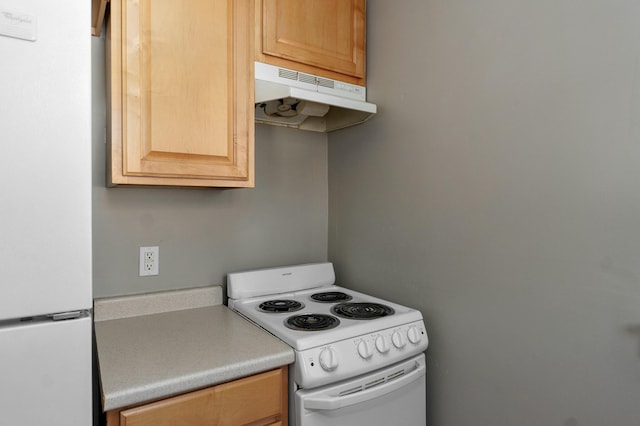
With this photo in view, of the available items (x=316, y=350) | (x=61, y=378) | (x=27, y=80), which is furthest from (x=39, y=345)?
(x=316, y=350)

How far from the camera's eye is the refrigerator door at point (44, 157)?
0.68 metres

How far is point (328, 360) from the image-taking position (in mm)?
1138

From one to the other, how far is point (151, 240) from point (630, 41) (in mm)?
1707

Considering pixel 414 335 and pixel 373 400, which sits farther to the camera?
pixel 414 335

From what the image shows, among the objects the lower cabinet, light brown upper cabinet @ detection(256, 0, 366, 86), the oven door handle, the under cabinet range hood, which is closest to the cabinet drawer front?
the lower cabinet

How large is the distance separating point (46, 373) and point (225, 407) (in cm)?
48

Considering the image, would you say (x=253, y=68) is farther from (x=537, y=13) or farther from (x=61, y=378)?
(x=61, y=378)

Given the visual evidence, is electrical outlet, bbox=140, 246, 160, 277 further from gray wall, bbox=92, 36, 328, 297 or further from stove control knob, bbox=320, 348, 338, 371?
stove control knob, bbox=320, 348, 338, 371

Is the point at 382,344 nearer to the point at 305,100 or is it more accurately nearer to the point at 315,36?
the point at 305,100

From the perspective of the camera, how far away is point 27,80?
27.3 inches

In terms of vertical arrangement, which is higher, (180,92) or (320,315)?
(180,92)

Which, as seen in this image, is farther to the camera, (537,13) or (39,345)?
(537,13)

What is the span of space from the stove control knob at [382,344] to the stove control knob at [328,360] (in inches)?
6.8

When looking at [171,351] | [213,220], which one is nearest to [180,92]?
[213,220]
